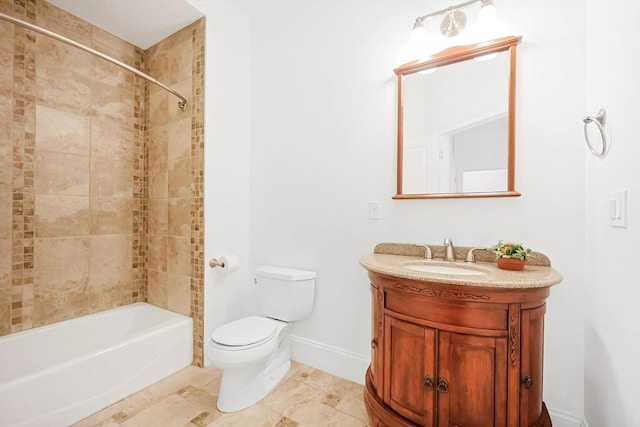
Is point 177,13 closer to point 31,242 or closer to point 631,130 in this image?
point 31,242

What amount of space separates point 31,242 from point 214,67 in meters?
1.70

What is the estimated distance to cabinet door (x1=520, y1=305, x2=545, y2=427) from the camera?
40.1 inches

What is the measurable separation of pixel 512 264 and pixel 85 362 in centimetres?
221

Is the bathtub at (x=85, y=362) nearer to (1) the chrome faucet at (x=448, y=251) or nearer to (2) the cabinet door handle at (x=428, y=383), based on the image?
(2) the cabinet door handle at (x=428, y=383)

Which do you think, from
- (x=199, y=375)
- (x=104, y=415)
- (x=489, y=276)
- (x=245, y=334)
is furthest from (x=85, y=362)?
(x=489, y=276)

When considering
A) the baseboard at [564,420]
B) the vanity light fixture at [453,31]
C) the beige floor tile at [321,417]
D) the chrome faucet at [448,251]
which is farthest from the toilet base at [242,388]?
the vanity light fixture at [453,31]

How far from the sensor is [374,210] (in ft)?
5.77

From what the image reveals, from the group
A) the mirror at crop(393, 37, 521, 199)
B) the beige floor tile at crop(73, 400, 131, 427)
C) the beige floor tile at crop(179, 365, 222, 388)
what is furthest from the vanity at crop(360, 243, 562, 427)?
the beige floor tile at crop(73, 400, 131, 427)

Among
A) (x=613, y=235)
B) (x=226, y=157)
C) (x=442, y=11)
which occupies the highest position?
(x=442, y=11)

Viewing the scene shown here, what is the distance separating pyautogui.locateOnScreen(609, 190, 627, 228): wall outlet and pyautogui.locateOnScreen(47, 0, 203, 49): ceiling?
2.53m

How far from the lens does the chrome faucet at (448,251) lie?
1488 millimetres

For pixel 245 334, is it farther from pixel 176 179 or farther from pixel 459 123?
pixel 459 123

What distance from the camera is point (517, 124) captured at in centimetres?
140

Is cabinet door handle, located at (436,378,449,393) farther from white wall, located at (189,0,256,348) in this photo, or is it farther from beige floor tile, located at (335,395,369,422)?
white wall, located at (189,0,256,348)
